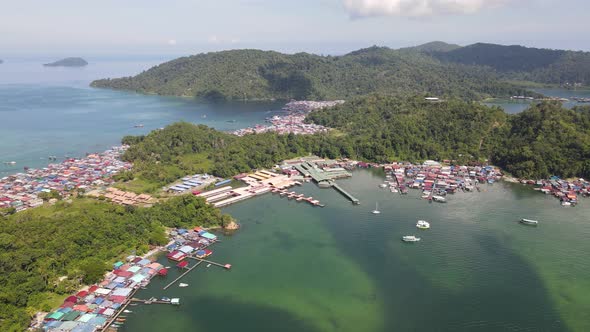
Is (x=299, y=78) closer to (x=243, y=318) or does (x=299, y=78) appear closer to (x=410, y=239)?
(x=410, y=239)

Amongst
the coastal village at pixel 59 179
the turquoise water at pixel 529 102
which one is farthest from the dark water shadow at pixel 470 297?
the turquoise water at pixel 529 102

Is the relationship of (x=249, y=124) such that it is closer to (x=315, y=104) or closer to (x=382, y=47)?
(x=315, y=104)

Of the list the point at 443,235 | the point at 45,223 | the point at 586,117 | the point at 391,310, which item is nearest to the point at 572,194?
the point at 443,235

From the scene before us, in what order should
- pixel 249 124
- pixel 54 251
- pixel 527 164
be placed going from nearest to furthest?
pixel 54 251
pixel 527 164
pixel 249 124

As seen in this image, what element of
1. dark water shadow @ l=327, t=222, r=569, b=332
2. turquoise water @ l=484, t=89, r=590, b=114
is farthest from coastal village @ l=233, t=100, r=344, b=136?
turquoise water @ l=484, t=89, r=590, b=114

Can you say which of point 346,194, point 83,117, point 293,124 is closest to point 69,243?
point 346,194

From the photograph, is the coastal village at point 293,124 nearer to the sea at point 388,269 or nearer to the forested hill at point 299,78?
the forested hill at point 299,78

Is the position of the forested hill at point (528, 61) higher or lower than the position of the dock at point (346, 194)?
higher
